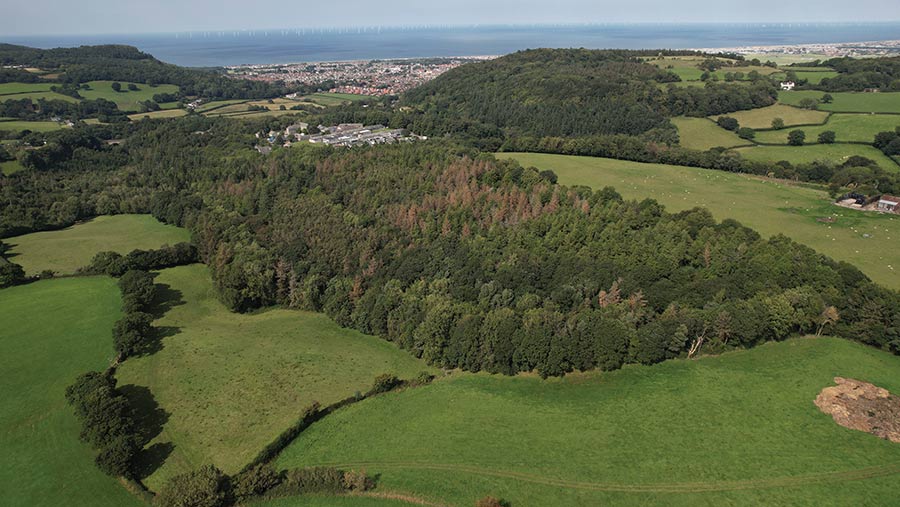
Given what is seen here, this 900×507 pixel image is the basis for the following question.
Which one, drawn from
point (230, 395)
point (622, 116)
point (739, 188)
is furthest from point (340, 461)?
point (622, 116)

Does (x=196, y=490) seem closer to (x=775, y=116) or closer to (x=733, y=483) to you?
(x=733, y=483)

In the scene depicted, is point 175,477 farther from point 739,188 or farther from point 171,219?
point 739,188

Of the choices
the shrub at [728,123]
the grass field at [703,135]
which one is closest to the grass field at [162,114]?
the grass field at [703,135]

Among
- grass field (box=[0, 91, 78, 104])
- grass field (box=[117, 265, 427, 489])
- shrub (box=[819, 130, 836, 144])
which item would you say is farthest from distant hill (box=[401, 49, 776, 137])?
grass field (box=[0, 91, 78, 104])

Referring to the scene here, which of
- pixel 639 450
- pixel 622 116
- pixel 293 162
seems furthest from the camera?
pixel 622 116

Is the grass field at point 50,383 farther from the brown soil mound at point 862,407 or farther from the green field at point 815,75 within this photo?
the green field at point 815,75

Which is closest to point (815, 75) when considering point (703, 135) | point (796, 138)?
point (703, 135)
